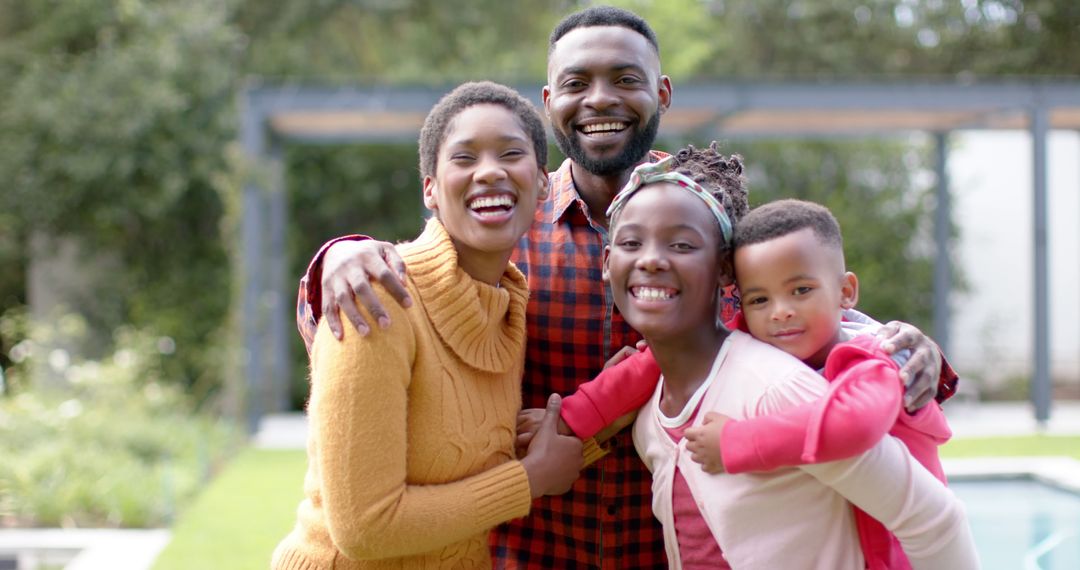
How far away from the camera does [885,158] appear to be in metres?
11.8

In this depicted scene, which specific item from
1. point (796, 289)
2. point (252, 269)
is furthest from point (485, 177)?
point (252, 269)

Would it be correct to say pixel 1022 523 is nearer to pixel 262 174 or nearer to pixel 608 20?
pixel 608 20

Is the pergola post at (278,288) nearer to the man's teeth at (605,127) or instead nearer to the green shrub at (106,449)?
the green shrub at (106,449)

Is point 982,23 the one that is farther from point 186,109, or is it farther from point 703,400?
point 703,400

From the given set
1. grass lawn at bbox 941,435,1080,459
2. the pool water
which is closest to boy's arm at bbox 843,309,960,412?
the pool water

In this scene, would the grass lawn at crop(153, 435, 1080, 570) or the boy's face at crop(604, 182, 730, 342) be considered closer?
the boy's face at crop(604, 182, 730, 342)

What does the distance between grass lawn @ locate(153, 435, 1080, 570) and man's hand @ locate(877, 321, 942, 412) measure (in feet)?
12.1

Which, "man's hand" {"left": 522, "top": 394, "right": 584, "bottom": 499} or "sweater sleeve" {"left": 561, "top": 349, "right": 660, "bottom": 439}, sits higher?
"sweater sleeve" {"left": 561, "top": 349, "right": 660, "bottom": 439}

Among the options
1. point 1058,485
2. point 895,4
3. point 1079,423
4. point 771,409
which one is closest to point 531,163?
point 771,409

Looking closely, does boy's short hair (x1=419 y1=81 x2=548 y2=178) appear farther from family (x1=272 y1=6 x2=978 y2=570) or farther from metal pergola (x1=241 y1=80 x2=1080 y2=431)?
metal pergola (x1=241 y1=80 x2=1080 y2=431)

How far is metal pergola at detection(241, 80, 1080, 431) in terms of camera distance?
315 inches

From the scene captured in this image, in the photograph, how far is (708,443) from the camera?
5.65 feet

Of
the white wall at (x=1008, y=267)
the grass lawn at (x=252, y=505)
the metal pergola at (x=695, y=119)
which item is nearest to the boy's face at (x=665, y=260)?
the grass lawn at (x=252, y=505)

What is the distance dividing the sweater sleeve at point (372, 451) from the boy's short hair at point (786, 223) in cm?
63
